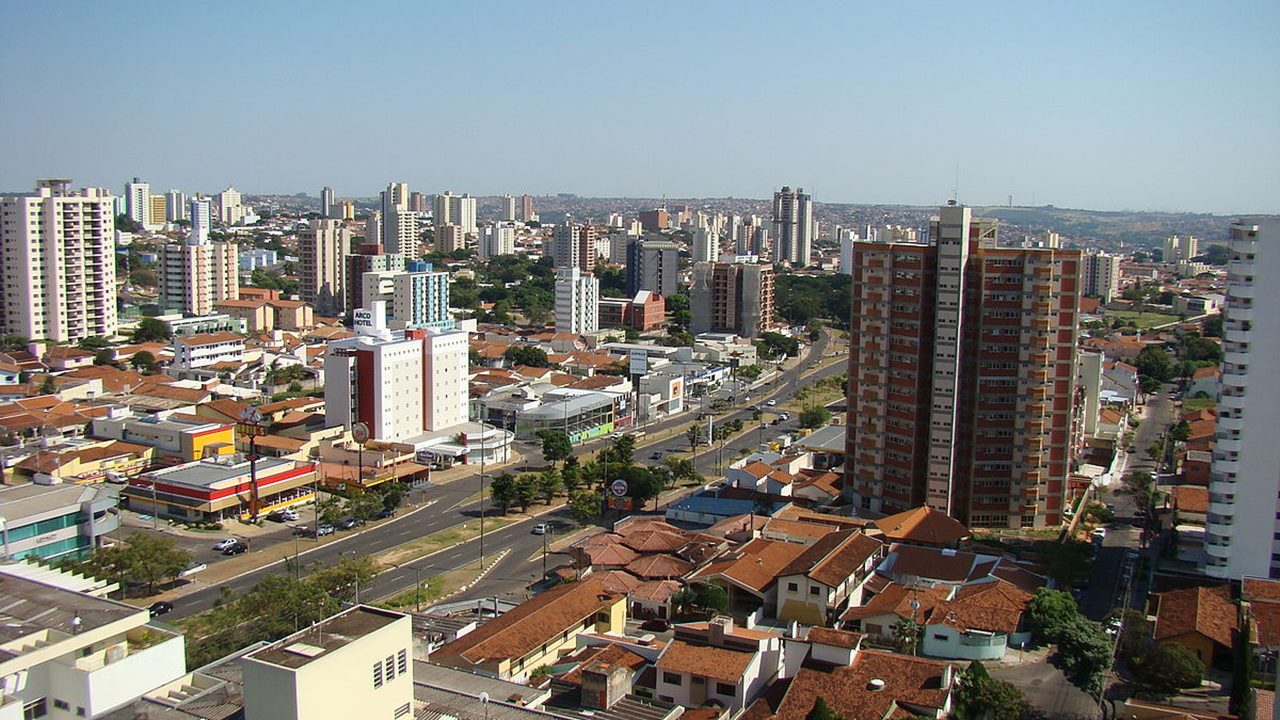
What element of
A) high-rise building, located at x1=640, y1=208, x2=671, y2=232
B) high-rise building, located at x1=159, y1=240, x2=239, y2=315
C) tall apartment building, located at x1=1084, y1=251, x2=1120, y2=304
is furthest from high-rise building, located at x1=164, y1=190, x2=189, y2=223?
tall apartment building, located at x1=1084, y1=251, x2=1120, y2=304

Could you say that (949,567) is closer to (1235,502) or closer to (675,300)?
(1235,502)

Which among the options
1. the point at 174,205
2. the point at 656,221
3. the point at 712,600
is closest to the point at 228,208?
the point at 174,205

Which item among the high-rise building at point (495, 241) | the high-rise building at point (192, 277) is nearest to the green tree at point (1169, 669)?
the high-rise building at point (192, 277)

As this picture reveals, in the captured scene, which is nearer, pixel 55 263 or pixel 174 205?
pixel 55 263

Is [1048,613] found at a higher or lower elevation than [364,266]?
lower

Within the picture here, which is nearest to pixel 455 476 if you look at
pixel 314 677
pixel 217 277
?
pixel 314 677

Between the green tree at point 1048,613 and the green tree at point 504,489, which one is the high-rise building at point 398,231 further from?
the green tree at point 1048,613

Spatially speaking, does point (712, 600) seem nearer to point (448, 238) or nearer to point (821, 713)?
point (821, 713)
